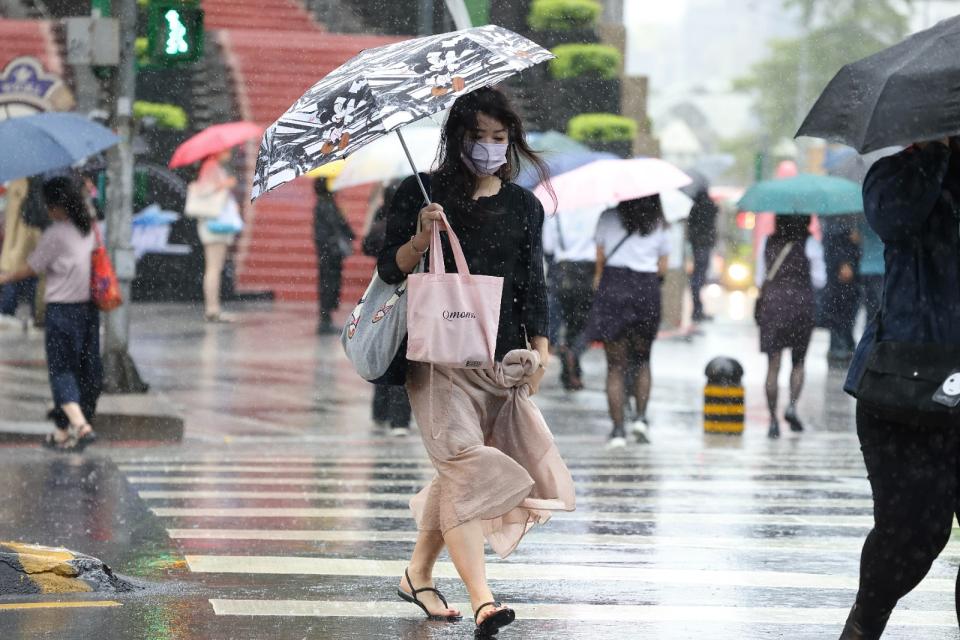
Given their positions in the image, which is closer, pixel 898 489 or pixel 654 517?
pixel 898 489

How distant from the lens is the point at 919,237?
16.2 ft

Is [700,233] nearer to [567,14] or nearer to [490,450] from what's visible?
[567,14]

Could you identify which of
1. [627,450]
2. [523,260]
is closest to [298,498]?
[627,450]

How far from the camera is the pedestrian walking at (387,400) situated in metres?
12.9

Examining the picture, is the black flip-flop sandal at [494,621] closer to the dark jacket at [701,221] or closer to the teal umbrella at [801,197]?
the teal umbrella at [801,197]

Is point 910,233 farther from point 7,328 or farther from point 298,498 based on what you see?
point 7,328

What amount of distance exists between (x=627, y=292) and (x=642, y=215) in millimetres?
578

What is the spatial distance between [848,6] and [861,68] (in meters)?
84.3

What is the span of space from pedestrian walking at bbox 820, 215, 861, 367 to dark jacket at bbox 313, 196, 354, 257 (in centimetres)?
570

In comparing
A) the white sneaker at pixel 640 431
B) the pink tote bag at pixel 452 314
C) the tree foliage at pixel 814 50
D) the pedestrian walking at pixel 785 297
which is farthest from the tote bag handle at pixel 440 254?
the tree foliage at pixel 814 50

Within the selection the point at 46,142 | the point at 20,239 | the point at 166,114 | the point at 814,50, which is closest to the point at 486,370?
the point at 46,142

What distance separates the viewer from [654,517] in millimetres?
8984

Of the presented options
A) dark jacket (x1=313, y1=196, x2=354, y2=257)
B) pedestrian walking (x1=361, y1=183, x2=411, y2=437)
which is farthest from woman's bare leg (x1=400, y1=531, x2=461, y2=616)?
dark jacket (x1=313, y1=196, x2=354, y2=257)

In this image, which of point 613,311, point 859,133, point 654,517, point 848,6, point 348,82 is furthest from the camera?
point 848,6
